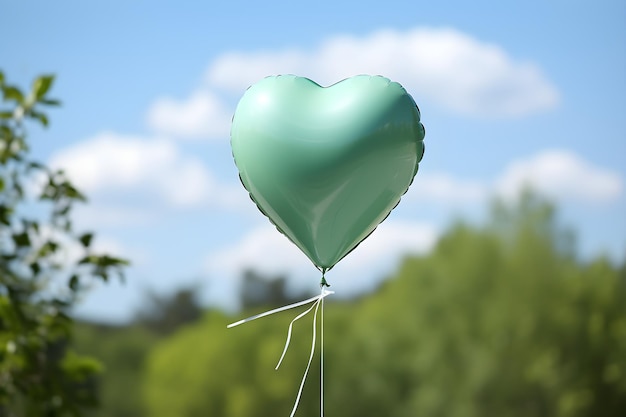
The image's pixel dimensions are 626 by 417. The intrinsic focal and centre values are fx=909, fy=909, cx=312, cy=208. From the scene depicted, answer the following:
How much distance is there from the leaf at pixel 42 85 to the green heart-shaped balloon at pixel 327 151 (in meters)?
0.45

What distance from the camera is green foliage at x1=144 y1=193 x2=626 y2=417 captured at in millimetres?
9898

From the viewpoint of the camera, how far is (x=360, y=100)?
181cm

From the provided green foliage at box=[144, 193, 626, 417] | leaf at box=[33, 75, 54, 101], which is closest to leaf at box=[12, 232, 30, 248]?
leaf at box=[33, 75, 54, 101]

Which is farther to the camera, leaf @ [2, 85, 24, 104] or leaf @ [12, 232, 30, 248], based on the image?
leaf @ [2, 85, 24, 104]

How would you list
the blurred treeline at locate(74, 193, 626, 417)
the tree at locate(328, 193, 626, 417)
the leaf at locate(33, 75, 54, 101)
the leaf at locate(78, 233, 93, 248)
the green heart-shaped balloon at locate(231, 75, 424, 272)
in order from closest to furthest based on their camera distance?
1. the green heart-shaped balloon at locate(231, 75, 424, 272)
2. the leaf at locate(78, 233, 93, 248)
3. the leaf at locate(33, 75, 54, 101)
4. the blurred treeline at locate(74, 193, 626, 417)
5. the tree at locate(328, 193, 626, 417)

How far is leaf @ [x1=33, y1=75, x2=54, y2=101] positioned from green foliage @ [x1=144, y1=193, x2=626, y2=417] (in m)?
7.79

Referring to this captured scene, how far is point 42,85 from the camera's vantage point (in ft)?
6.64

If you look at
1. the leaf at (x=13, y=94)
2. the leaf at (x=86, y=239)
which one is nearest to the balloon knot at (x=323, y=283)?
the leaf at (x=86, y=239)

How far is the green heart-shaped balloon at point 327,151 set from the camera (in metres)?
1.81

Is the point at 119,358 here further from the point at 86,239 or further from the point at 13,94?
the point at 86,239

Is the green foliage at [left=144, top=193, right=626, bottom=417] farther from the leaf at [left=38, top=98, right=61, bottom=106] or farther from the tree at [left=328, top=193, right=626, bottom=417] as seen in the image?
the leaf at [left=38, top=98, right=61, bottom=106]

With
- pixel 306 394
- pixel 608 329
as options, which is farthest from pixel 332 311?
pixel 608 329

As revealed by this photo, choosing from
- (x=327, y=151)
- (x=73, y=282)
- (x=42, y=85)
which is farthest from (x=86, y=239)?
(x=327, y=151)

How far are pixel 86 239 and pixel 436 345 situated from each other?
8.51 meters
